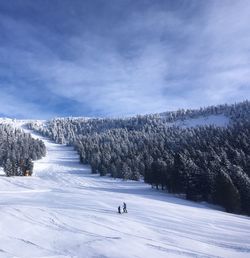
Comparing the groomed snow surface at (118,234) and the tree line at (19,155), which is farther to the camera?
the tree line at (19,155)

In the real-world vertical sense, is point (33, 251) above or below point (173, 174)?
below

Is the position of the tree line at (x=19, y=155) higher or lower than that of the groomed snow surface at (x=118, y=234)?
higher

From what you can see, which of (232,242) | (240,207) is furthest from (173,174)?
(232,242)

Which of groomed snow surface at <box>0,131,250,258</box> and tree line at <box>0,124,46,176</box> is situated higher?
tree line at <box>0,124,46,176</box>

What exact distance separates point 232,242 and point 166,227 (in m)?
7.87

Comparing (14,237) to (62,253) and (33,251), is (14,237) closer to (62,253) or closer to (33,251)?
(33,251)

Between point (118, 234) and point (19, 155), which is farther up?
point (19, 155)

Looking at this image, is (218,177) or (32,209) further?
(218,177)

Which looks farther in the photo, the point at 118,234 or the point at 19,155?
the point at 19,155

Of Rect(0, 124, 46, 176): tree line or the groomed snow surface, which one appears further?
Rect(0, 124, 46, 176): tree line

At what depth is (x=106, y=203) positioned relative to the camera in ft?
170

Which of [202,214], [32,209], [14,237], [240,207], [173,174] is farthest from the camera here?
[173,174]

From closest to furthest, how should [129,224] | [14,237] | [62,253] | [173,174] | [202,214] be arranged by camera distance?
[62,253], [14,237], [129,224], [202,214], [173,174]

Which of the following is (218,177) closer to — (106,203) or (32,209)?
(106,203)
